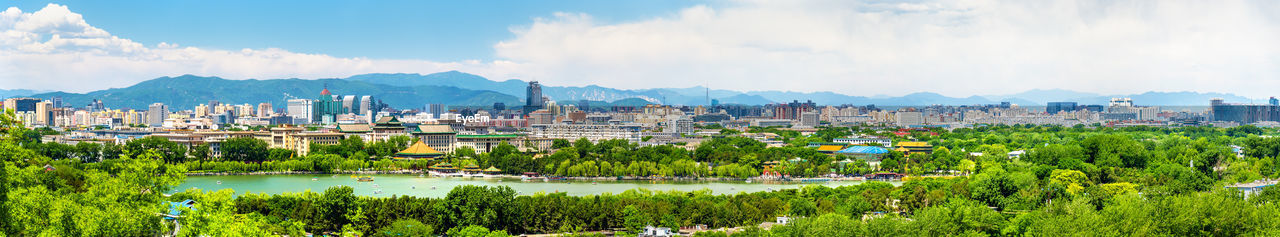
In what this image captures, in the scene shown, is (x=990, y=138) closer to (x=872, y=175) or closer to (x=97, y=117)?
(x=872, y=175)

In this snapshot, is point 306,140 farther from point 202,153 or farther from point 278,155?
point 202,153

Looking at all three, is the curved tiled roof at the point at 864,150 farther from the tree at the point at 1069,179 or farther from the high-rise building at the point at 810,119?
the high-rise building at the point at 810,119

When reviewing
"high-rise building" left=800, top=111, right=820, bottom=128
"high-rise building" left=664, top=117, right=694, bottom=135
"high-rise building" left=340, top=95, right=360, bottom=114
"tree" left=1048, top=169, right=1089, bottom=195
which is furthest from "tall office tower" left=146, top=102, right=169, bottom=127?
"tree" left=1048, top=169, right=1089, bottom=195

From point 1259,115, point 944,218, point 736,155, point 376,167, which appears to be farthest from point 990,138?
point 1259,115

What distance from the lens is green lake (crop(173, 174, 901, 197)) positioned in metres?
19.7

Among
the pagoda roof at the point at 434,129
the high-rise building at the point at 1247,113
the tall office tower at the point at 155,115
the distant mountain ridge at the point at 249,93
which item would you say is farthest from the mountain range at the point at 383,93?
the pagoda roof at the point at 434,129

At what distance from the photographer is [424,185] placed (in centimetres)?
2127

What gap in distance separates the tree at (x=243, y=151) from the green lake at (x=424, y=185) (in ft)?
13.5

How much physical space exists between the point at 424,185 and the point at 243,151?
8657mm

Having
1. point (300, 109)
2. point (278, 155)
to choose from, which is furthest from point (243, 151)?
point (300, 109)

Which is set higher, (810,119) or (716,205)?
(810,119)

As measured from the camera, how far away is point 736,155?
26.9 meters

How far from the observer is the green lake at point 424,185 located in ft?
64.5

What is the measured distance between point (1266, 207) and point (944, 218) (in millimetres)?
3353
